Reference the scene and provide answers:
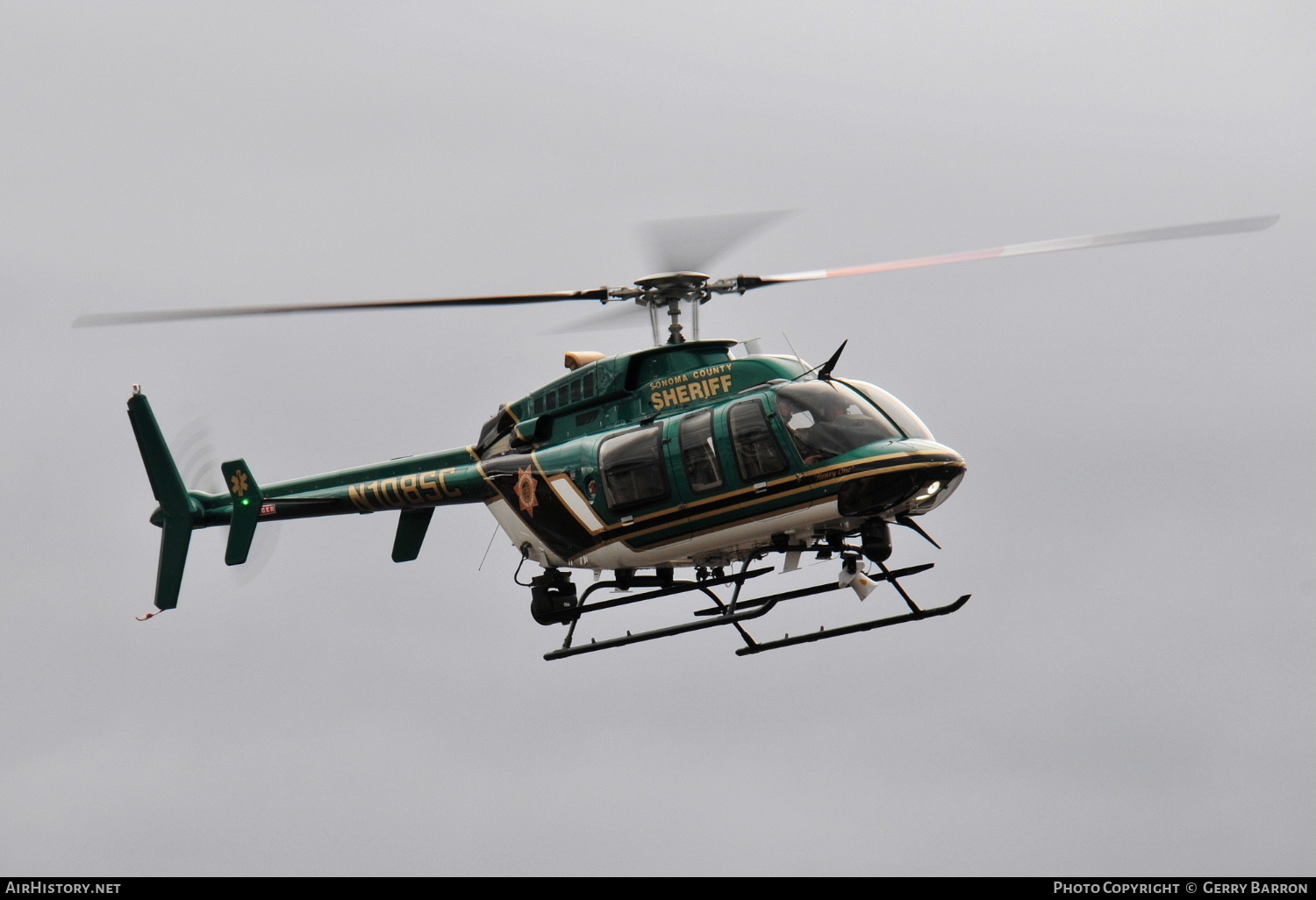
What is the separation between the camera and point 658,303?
21.7 meters

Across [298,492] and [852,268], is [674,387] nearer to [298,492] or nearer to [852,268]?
[852,268]

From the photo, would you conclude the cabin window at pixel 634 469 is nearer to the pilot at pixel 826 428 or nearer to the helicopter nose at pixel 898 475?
the pilot at pixel 826 428

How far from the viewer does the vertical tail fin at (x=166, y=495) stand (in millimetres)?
25047

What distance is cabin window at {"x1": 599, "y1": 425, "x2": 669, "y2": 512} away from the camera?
20625mm

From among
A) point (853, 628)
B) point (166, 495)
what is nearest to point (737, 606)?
point (853, 628)

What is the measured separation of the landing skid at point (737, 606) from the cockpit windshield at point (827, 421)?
1599 millimetres

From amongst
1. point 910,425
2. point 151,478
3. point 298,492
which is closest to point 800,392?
point 910,425

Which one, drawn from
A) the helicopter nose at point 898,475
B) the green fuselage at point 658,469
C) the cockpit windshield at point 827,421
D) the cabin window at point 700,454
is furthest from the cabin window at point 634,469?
the helicopter nose at point 898,475

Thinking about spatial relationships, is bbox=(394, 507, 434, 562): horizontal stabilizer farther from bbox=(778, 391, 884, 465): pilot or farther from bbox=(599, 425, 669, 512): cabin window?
bbox=(778, 391, 884, 465): pilot

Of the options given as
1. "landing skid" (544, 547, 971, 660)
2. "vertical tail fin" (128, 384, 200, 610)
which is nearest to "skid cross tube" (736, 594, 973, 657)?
"landing skid" (544, 547, 971, 660)

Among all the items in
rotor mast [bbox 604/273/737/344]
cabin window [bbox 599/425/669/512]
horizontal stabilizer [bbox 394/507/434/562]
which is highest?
rotor mast [bbox 604/273/737/344]

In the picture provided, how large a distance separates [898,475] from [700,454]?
7.91 feet

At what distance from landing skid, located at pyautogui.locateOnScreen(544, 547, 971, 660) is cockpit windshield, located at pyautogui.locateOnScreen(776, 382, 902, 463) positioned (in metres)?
1.60

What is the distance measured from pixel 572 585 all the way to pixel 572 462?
2.02 m
